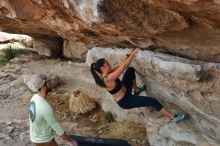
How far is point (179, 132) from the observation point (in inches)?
320

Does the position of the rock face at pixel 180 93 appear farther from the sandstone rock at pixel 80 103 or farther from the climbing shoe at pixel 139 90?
the sandstone rock at pixel 80 103

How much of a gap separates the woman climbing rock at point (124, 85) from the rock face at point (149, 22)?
50 centimetres

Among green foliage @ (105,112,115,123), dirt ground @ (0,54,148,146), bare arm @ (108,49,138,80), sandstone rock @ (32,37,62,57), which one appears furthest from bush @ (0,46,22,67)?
bare arm @ (108,49,138,80)

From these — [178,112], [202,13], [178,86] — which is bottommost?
[178,112]

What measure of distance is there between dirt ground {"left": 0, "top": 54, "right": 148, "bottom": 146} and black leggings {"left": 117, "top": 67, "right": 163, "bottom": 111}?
1256 mm

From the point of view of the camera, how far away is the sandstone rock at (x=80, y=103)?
10.2 m

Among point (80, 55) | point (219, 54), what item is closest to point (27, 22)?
point (80, 55)

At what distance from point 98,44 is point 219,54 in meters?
2.99

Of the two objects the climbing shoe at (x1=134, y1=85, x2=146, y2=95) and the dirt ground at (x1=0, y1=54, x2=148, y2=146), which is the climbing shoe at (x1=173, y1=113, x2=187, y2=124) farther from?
the dirt ground at (x1=0, y1=54, x2=148, y2=146)

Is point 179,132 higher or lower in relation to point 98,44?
lower

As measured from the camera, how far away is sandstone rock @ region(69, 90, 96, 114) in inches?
402

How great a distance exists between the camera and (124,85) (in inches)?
317

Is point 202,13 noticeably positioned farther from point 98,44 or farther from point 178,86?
point 98,44

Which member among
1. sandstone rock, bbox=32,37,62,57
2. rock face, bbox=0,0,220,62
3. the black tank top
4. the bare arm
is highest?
rock face, bbox=0,0,220,62
